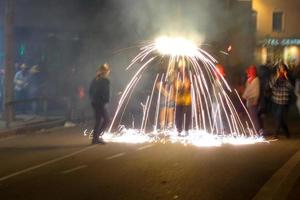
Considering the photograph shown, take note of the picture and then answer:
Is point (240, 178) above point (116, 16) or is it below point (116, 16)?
below

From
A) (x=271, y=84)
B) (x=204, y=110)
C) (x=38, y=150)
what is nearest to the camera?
(x=38, y=150)

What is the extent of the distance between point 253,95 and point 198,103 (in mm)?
1393

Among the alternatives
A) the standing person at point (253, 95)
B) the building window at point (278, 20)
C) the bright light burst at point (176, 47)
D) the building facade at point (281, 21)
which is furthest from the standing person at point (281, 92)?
the building window at point (278, 20)

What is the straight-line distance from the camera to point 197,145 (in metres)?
12.1

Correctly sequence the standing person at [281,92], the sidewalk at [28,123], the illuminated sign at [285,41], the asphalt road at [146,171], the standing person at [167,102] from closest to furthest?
the asphalt road at [146,171] → the standing person at [281,92] → the standing person at [167,102] → the sidewalk at [28,123] → the illuminated sign at [285,41]

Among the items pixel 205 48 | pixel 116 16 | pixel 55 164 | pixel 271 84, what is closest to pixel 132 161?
pixel 55 164

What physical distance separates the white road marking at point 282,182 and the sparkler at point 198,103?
2.96m

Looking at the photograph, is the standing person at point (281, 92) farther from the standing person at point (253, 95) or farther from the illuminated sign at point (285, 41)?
the illuminated sign at point (285, 41)

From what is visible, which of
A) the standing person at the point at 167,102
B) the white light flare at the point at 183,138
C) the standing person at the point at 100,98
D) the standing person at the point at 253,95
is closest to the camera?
the standing person at the point at 100,98

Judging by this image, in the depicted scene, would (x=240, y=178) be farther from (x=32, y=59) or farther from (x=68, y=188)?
(x=32, y=59)

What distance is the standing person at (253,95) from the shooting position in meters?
13.3

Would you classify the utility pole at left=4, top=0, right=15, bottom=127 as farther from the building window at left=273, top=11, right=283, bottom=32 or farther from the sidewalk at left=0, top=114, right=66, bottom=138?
the building window at left=273, top=11, right=283, bottom=32

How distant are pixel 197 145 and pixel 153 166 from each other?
2411 millimetres

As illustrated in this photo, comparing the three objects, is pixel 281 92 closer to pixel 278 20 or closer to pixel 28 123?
pixel 28 123
